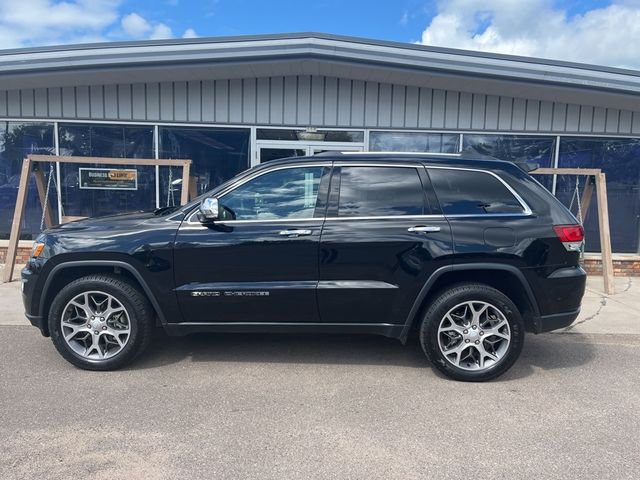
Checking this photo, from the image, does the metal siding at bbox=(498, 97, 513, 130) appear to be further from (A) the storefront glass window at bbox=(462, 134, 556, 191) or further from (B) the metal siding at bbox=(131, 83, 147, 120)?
(B) the metal siding at bbox=(131, 83, 147, 120)

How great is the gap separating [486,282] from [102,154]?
7.39 metres

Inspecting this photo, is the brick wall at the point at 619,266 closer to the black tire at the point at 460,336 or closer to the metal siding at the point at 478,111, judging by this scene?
the metal siding at the point at 478,111

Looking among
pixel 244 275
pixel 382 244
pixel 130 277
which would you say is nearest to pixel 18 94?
pixel 130 277

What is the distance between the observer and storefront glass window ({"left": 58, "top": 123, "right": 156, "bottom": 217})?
8516mm

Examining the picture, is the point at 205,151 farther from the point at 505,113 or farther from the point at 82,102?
the point at 505,113

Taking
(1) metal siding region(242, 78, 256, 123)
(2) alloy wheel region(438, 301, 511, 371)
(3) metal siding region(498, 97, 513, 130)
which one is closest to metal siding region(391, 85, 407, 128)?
(3) metal siding region(498, 97, 513, 130)

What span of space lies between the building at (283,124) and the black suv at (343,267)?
14.7 ft

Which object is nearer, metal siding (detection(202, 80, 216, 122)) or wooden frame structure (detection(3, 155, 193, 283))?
wooden frame structure (detection(3, 155, 193, 283))

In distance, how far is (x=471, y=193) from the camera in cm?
390

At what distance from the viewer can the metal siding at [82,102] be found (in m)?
8.33

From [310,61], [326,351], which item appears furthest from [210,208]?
[310,61]

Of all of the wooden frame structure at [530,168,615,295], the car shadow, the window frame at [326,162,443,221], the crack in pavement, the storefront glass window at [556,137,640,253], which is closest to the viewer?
the window frame at [326,162,443,221]

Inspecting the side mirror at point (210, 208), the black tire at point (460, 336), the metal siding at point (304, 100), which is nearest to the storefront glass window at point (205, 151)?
the metal siding at point (304, 100)

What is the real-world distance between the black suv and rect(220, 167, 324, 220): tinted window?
13 millimetres
